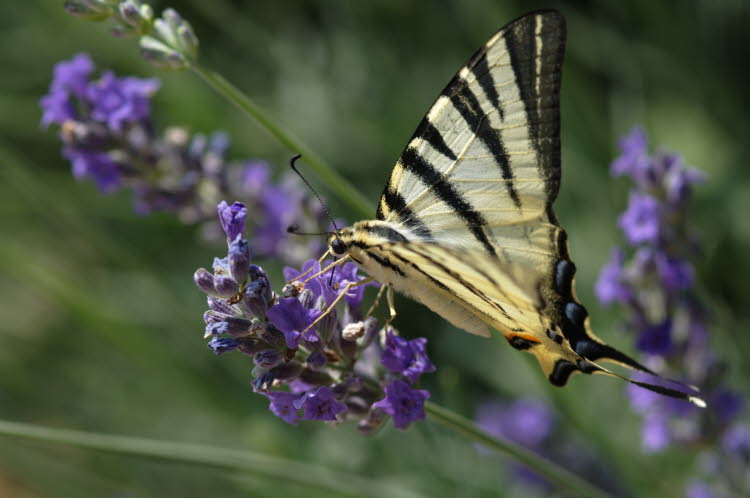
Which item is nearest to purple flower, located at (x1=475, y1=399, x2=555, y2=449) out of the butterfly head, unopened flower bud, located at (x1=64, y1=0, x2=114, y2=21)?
the butterfly head

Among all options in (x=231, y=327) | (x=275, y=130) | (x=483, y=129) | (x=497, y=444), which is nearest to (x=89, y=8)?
(x=275, y=130)

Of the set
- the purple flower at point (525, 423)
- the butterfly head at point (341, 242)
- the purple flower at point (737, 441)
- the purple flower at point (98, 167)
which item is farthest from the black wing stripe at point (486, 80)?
the purple flower at point (525, 423)

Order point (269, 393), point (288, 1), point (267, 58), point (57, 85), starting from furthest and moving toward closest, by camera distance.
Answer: point (288, 1)
point (267, 58)
point (57, 85)
point (269, 393)

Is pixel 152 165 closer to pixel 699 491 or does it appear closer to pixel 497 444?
pixel 497 444

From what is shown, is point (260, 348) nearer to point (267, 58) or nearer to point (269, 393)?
point (269, 393)

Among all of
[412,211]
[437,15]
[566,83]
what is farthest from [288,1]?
[412,211]

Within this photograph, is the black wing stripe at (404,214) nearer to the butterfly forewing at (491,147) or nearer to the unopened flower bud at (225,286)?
the butterfly forewing at (491,147)
